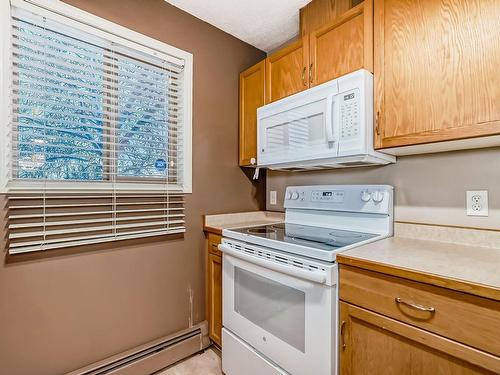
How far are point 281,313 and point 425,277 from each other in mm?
689

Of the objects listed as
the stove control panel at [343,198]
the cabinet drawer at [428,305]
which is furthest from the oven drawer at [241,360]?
the stove control panel at [343,198]

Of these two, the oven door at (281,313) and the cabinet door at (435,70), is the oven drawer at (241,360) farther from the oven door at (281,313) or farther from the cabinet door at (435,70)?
the cabinet door at (435,70)

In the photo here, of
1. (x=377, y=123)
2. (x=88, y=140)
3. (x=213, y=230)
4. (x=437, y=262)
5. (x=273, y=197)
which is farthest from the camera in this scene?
(x=273, y=197)

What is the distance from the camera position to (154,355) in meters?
1.64

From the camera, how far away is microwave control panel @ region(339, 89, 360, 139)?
1.31 metres

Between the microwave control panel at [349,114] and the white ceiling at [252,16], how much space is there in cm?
84

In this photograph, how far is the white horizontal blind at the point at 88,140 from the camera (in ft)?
4.14

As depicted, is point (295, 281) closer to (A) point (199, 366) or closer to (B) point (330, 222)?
(B) point (330, 222)

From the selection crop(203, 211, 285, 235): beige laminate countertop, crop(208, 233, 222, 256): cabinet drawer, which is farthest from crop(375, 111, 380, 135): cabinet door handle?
crop(208, 233, 222, 256): cabinet drawer

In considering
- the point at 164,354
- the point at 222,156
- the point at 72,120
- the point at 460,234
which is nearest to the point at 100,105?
the point at 72,120

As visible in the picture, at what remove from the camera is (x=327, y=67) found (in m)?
1.52

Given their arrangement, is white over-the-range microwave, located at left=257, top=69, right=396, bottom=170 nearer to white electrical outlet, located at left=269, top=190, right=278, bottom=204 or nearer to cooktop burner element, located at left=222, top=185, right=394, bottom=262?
cooktop burner element, located at left=222, top=185, right=394, bottom=262

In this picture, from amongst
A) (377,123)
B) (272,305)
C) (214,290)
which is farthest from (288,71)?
(214,290)

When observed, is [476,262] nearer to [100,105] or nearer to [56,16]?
[100,105]
